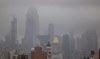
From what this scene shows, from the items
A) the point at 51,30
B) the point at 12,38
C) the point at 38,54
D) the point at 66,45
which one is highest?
the point at 51,30

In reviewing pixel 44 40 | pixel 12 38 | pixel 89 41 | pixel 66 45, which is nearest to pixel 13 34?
pixel 12 38

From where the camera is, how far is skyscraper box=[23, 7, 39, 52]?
12.8 feet

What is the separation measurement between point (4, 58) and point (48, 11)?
2.99 ft

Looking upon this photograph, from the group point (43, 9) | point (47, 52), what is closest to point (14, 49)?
point (47, 52)

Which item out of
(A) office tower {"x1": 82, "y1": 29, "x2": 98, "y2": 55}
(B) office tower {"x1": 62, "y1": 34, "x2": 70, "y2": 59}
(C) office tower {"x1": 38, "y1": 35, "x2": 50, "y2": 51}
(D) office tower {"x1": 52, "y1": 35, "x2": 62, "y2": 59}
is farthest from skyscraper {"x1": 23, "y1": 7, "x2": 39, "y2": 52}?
(A) office tower {"x1": 82, "y1": 29, "x2": 98, "y2": 55}

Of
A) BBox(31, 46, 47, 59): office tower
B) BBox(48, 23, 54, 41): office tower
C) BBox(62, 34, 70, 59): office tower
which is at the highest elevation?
BBox(48, 23, 54, 41): office tower

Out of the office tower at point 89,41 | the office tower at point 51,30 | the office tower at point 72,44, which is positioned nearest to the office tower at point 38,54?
the office tower at point 51,30

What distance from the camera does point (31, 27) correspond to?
12.9ft

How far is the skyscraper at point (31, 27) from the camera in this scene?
12.8 feet

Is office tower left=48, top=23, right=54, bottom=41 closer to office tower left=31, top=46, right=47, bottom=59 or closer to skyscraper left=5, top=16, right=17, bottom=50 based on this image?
office tower left=31, top=46, right=47, bottom=59

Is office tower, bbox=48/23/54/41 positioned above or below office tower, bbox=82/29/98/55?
above

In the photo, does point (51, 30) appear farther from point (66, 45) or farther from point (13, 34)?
point (13, 34)

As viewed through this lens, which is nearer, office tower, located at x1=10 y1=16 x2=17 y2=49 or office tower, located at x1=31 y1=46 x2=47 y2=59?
office tower, located at x1=31 y1=46 x2=47 y2=59

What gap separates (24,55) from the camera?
381 centimetres
